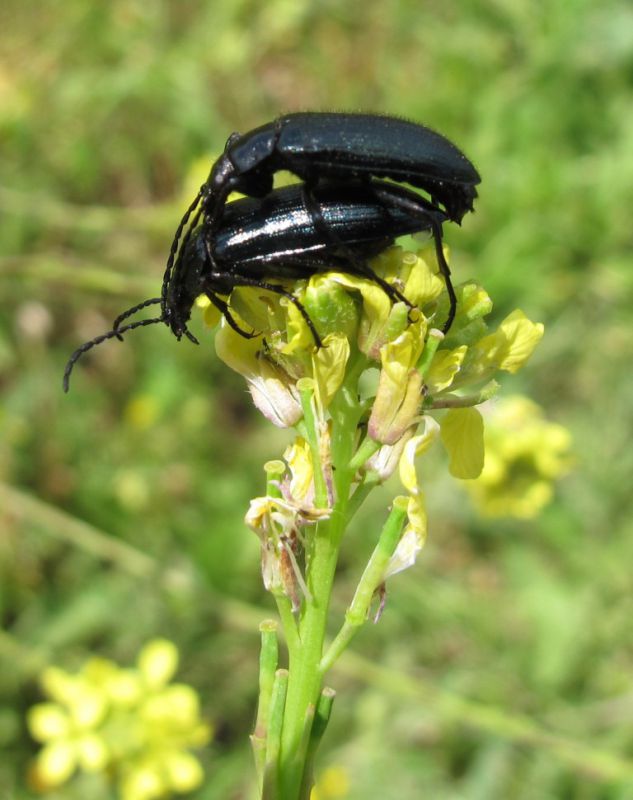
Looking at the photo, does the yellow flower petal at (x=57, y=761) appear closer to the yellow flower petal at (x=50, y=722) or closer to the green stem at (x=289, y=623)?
the yellow flower petal at (x=50, y=722)

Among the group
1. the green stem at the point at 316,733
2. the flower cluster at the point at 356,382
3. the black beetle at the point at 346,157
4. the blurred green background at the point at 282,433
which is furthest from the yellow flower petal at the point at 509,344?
the blurred green background at the point at 282,433

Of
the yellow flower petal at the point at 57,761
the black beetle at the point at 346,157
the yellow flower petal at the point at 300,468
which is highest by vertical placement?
the black beetle at the point at 346,157

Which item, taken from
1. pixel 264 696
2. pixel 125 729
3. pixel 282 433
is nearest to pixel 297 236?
pixel 264 696

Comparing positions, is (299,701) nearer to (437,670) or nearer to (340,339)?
(340,339)

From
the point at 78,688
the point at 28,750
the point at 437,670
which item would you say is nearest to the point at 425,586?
the point at 437,670

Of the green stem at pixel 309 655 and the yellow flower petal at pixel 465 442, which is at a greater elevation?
the yellow flower petal at pixel 465 442

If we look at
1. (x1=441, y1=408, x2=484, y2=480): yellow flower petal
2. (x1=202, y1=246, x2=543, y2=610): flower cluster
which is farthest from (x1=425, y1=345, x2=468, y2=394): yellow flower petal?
(x1=441, y1=408, x2=484, y2=480): yellow flower petal

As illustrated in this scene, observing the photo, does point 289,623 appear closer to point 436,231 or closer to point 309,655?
point 309,655
